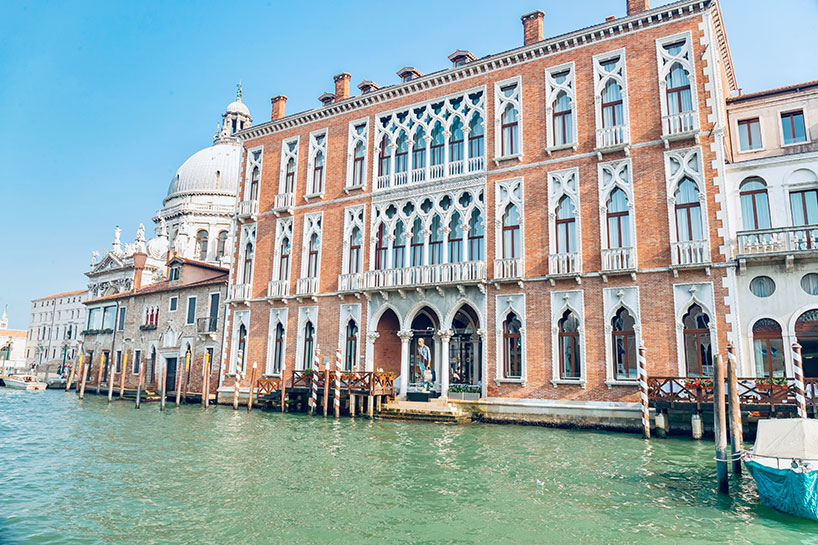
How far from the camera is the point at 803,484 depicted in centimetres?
762

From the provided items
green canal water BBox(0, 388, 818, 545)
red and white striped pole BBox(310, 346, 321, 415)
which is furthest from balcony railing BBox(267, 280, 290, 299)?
green canal water BBox(0, 388, 818, 545)

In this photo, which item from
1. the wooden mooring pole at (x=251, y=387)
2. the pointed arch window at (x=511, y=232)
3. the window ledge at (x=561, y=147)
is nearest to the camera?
the window ledge at (x=561, y=147)

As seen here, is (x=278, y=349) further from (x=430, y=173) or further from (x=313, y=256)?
(x=430, y=173)

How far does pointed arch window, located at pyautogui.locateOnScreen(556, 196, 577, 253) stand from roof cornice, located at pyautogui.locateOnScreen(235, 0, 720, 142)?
4.97 m

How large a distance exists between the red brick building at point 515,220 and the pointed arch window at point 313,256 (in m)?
0.09

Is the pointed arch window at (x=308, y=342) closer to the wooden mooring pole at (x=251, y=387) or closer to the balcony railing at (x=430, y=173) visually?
the wooden mooring pole at (x=251, y=387)

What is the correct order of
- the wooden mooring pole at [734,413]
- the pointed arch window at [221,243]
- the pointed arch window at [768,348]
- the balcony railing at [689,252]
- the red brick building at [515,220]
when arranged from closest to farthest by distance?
the wooden mooring pole at [734,413], the pointed arch window at [768,348], the balcony railing at [689,252], the red brick building at [515,220], the pointed arch window at [221,243]

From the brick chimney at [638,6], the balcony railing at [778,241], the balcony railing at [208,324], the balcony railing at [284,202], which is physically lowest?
the balcony railing at [208,324]

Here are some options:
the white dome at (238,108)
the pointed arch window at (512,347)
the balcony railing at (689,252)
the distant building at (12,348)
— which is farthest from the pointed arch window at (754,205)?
the distant building at (12,348)

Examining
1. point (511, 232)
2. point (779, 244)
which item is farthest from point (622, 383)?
point (511, 232)

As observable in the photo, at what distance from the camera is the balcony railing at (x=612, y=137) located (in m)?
17.0

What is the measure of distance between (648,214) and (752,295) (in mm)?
3357

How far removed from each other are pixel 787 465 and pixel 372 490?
5911 mm

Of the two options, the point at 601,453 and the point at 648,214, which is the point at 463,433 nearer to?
the point at 601,453
